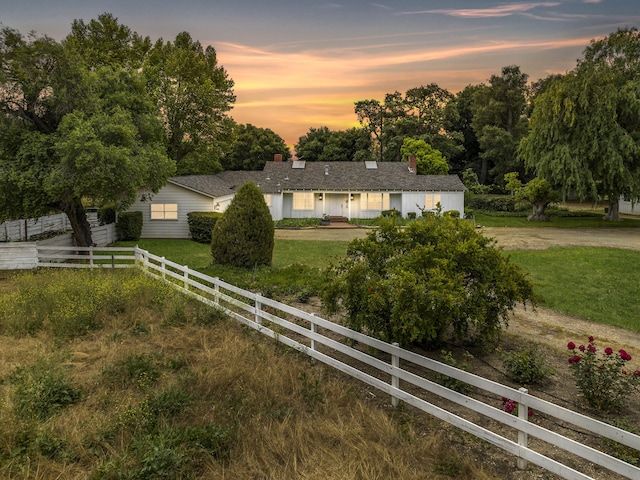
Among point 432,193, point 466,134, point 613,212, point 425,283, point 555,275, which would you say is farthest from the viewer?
point 466,134

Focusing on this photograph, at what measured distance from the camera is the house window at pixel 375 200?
119 feet

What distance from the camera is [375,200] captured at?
36531 millimetres

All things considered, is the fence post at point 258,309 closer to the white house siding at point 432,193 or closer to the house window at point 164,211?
the house window at point 164,211

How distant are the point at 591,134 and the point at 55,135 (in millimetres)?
33024

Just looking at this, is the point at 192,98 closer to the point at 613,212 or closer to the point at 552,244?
the point at 552,244

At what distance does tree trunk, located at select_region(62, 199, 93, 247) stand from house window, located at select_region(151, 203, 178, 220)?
7.07 metres

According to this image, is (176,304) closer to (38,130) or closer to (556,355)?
(556,355)

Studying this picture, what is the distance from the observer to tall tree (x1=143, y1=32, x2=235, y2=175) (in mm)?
34938

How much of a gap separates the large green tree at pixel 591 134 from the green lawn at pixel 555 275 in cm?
1178

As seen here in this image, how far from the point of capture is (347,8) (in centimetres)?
1650

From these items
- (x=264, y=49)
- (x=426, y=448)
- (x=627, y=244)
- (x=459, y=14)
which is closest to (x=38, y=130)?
(x=264, y=49)

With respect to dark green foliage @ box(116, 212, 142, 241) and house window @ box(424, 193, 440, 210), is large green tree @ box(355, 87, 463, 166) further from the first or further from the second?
dark green foliage @ box(116, 212, 142, 241)

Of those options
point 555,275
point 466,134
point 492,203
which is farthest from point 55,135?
point 466,134

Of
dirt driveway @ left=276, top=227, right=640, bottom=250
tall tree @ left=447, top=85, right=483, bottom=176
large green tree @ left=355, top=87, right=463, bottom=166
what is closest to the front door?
dirt driveway @ left=276, top=227, right=640, bottom=250
